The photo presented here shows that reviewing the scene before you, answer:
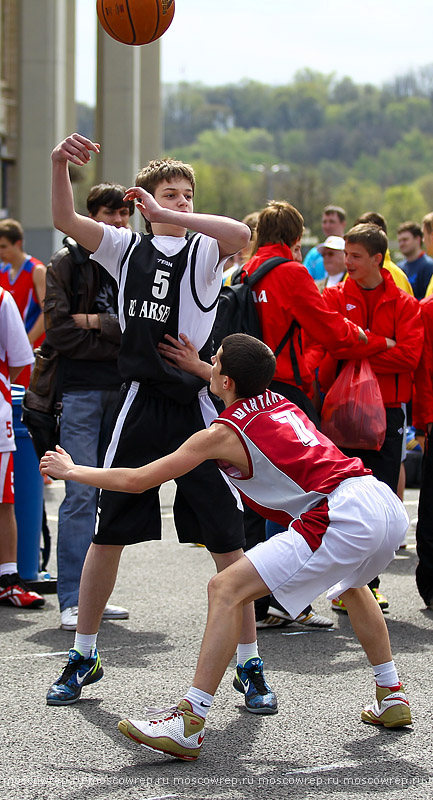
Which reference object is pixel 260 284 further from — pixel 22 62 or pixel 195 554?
pixel 22 62

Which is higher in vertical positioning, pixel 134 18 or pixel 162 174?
pixel 134 18

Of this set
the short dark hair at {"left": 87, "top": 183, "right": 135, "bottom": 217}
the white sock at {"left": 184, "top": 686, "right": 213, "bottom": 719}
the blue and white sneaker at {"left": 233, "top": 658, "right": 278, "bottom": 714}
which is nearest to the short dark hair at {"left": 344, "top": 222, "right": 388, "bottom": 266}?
the short dark hair at {"left": 87, "top": 183, "right": 135, "bottom": 217}

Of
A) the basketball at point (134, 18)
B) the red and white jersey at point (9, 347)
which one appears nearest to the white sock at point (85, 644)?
the red and white jersey at point (9, 347)

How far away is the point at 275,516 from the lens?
4250 millimetres

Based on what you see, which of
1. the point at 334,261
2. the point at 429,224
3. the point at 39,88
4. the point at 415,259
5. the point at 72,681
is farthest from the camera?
the point at 39,88

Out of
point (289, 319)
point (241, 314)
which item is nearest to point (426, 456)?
point (289, 319)

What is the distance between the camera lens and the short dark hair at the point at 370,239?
6141 mm

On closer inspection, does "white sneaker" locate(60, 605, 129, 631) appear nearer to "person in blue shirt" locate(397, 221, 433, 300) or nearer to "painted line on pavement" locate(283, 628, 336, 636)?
"painted line on pavement" locate(283, 628, 336, 636)

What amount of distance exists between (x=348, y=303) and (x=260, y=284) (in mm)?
672

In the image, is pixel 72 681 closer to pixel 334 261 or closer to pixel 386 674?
pixel 386 674

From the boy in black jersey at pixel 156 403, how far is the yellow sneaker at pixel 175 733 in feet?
2.13

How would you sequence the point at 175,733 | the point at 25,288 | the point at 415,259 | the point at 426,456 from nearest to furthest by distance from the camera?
the point at 175,733 → the point at 426,456 → the point at 25,288 → the point at 415,259

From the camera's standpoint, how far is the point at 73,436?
5.88m

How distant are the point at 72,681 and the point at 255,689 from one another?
76cm
